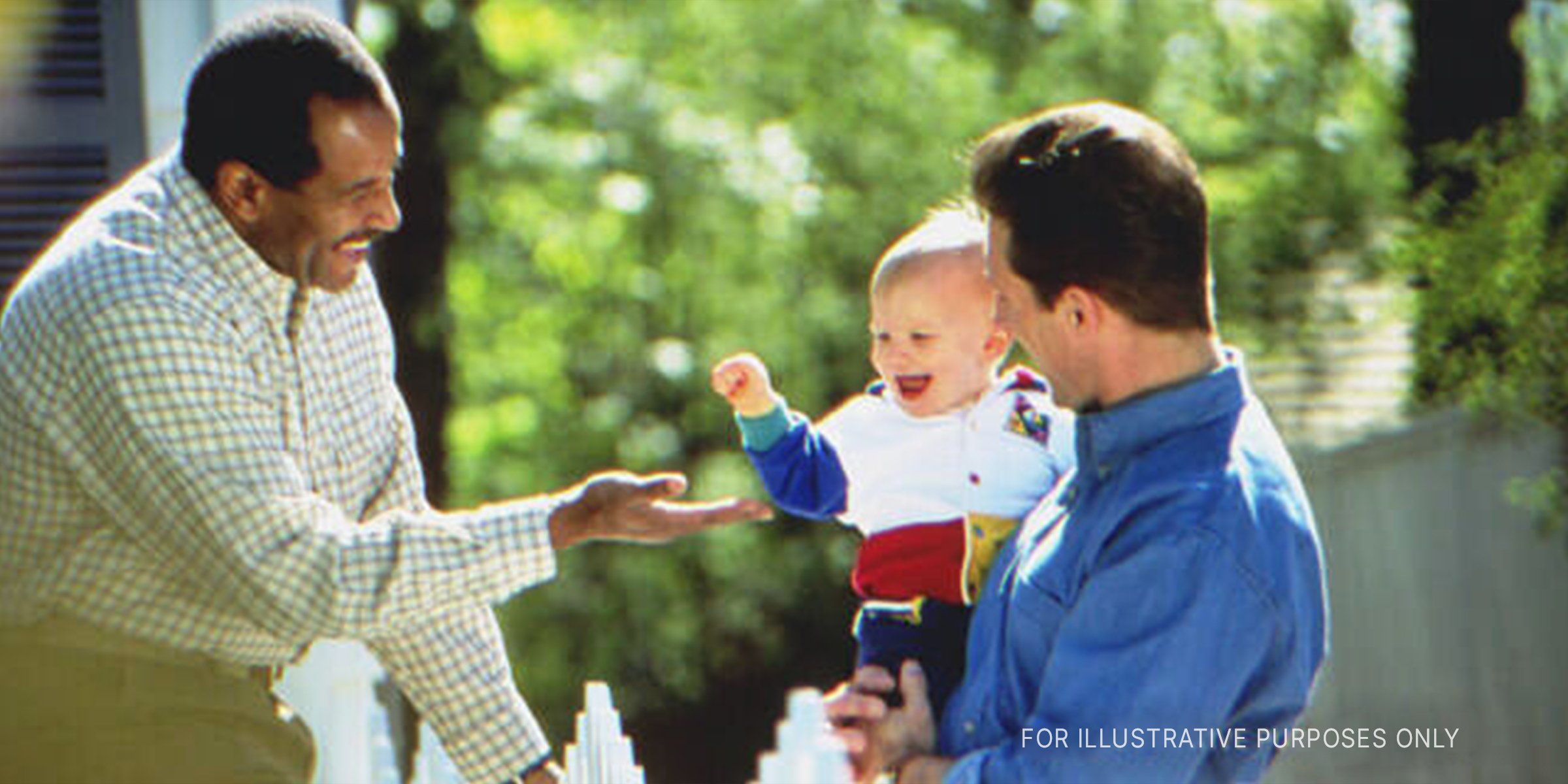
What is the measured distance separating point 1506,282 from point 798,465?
4506 millimetres

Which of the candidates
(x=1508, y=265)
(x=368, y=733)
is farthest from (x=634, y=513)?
(x=1508, y=265)

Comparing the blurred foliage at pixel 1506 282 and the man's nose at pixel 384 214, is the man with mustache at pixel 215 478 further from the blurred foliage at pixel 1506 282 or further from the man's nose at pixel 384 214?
the blurred foliage at pixel 1506 282

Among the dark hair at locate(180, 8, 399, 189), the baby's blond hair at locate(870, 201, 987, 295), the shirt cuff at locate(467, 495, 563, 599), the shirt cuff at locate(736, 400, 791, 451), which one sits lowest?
the shirt cuff at locate(467, 495, 563, 599)

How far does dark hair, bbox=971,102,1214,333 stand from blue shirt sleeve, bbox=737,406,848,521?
716 mm

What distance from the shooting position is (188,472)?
8.64 ft

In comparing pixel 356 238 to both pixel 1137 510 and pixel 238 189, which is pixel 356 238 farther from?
pixel 1137 510

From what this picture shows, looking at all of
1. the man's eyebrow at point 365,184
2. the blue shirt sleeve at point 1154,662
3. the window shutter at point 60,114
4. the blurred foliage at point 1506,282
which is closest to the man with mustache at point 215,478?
the man's eyebrow at point 365,184

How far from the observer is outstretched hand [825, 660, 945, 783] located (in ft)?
8.69

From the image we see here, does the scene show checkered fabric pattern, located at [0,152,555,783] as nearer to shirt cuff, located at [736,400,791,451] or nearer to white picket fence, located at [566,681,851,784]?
shirt cuff, located at [736,400,791,451]

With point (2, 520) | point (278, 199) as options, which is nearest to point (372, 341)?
point (278, 199)

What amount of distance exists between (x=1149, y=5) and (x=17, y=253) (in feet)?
29.0

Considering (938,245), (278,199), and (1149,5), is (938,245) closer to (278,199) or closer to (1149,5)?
(278,199)

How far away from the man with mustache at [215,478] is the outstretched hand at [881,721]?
0.98 feet

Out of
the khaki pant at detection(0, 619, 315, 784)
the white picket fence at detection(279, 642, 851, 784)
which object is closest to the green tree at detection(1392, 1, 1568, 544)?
the white picket fence at detection(279, 642, 851, 784)
